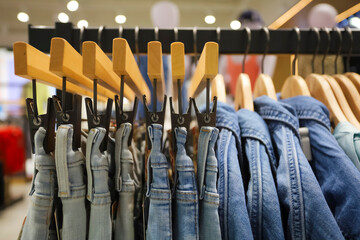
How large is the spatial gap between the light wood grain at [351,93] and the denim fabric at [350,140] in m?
0.11

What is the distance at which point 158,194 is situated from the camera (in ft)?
1.21

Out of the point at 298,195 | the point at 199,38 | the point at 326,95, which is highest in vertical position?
the point at 199,38

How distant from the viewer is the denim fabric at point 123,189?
39cm

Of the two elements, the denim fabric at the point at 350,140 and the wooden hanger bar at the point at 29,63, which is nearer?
the wooden hanger bar at the point at 29,63

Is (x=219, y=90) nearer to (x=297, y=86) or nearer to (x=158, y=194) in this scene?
(x=297, y=86)

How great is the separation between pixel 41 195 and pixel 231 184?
0.90 ft

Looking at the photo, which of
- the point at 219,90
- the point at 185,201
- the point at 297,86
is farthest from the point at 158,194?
the point at 297,86

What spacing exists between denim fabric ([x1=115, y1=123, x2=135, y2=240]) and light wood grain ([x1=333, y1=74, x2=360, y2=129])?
0.51 meters

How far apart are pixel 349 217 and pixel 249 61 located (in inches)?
54.6

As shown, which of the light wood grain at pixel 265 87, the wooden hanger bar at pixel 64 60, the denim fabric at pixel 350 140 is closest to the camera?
the wooden hanger bar at pixel 64 60

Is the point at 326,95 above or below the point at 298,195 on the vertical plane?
above

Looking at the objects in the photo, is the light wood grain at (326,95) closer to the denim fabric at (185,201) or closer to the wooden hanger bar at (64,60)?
the denim fabric at (185,201)

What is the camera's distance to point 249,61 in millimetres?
1681

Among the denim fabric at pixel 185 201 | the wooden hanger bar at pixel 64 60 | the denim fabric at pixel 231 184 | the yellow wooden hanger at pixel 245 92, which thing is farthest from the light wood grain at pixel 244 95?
the wooden hanger bar at pixel 64 60
